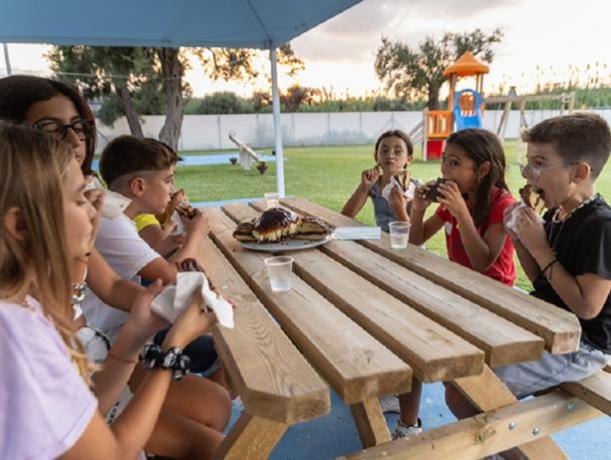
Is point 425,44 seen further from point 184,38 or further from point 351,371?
point 351,371

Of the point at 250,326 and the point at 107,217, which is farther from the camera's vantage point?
the point at 107,217

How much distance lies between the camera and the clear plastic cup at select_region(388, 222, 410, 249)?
190 cm

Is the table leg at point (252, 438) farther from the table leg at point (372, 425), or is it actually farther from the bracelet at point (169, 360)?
the table leg at point (372, 425)

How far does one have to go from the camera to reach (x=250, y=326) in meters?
1.20

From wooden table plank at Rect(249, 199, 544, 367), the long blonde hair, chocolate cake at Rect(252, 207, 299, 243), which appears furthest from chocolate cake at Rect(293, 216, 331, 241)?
the long blonde hair

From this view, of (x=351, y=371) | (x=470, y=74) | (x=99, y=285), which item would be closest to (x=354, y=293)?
(x=351, y=371)

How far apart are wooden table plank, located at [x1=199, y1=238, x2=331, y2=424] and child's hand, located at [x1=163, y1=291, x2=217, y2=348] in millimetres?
92

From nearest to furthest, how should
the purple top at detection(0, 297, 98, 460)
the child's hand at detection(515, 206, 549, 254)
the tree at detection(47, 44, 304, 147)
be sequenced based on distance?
the purple top at detection(0, 297, 98, 460), the child's hand at detection(515, 206, 549, 254), the tree at detection(47, 44, 304, 147)

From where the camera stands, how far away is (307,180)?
33.5 feet

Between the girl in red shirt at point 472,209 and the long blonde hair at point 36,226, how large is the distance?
142 cm

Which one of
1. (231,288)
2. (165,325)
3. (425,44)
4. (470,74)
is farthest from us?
(425,44)

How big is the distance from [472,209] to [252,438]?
1608 millimetres

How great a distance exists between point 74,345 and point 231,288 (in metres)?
0.63

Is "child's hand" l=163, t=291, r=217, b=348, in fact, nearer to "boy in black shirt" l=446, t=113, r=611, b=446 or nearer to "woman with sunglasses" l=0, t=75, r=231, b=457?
"woman with sunglasses" l=0, t=75, r=231, b=457
